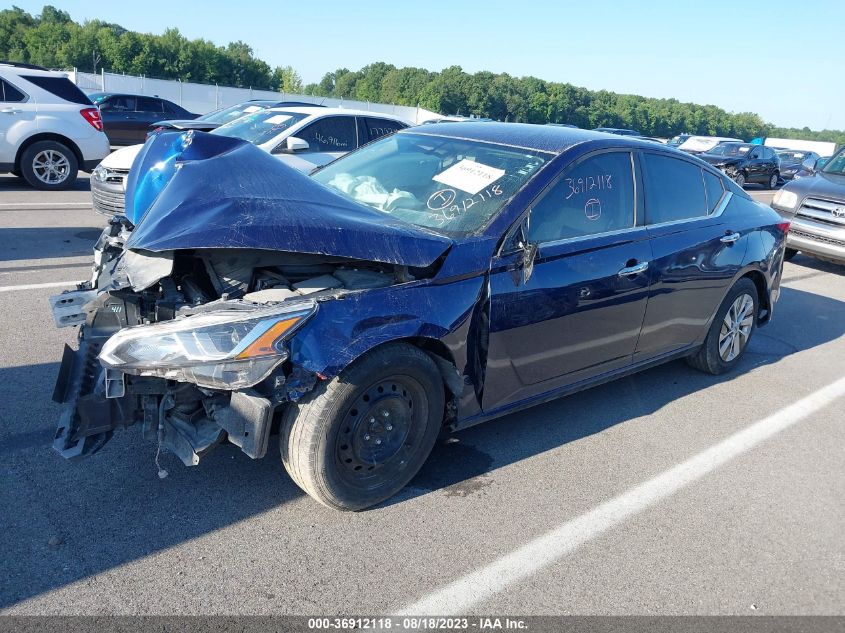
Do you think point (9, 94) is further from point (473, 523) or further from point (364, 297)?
point (473, 523)

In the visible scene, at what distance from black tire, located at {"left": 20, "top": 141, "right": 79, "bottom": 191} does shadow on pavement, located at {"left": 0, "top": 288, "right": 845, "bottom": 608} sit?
8028 millimetres

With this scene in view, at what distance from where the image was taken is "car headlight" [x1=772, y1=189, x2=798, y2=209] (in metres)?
10.2

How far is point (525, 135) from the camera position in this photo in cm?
426

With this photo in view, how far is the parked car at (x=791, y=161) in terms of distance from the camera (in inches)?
1073

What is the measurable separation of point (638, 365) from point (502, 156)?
1.68 m

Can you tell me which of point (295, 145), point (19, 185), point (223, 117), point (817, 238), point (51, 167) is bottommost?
point (19, 185)

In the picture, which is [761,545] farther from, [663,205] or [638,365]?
[663,205]

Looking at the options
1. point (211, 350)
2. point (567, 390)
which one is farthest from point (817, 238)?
point (211, 350)

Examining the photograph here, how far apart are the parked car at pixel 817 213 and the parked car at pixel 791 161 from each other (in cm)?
1763

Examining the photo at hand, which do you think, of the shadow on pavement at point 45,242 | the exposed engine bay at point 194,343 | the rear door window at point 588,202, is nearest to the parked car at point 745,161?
the shadow on pavement at point 45,242

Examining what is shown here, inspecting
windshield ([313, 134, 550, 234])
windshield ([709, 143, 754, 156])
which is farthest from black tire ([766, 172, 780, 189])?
windshield ([313, 134, 550, 234])

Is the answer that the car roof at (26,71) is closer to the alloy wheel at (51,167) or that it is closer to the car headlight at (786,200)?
the alloy wheel at (51,167)

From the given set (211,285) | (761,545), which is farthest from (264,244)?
(761,545)

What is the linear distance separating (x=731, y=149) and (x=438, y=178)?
2303 centimetres
